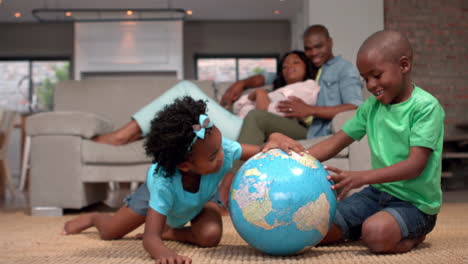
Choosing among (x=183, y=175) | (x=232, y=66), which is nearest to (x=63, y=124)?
(x=183, y=175)

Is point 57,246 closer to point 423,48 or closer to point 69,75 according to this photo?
point 423,48

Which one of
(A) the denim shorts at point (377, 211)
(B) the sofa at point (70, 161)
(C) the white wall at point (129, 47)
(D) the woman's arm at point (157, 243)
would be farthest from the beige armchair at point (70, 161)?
(C) the white wall at point (129, 47)

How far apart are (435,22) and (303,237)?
5.68 meters

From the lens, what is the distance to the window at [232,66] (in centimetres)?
1068

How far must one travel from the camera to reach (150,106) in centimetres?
325

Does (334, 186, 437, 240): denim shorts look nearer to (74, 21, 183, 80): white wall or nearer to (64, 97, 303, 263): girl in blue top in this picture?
(64, 97, 303, 263): girl in blue top

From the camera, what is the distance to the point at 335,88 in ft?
11.0

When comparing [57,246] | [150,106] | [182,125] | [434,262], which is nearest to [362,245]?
[434,262]

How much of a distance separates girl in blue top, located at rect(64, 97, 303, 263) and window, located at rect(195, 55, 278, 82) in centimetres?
878

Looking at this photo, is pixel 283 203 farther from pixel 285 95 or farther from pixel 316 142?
pixel 285 95

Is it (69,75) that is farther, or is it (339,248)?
(69,75)

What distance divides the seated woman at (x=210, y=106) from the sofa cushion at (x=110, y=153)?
62mm

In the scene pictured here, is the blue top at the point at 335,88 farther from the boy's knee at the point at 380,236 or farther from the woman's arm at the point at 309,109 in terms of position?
the boy's knee at the point at 380,236

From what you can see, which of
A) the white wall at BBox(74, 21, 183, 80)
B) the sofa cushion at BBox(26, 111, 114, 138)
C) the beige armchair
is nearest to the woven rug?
the beige armchair
